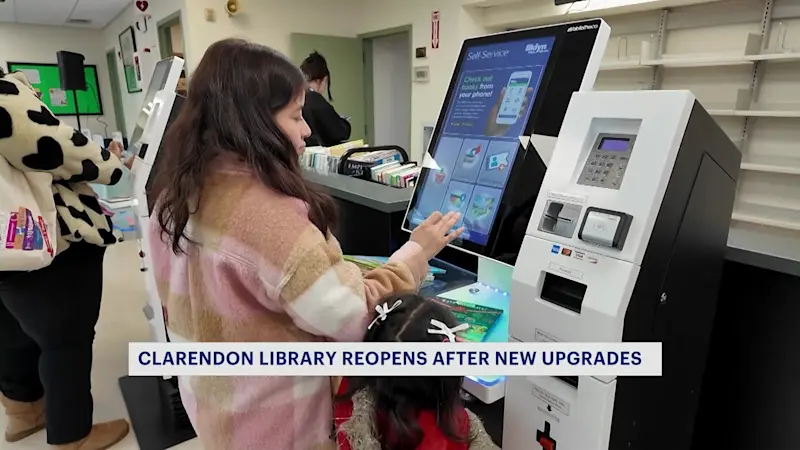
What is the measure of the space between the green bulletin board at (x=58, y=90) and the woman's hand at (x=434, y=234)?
373 inches

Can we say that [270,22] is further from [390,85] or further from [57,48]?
[57,48]

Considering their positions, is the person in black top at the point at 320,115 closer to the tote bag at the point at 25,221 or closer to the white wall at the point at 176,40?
the tote bag at the point at 25,221

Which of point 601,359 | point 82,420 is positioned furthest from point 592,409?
point 82,420

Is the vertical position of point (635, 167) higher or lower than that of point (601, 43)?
lower

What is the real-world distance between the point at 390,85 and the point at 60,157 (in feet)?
16.9

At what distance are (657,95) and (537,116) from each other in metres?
0.35

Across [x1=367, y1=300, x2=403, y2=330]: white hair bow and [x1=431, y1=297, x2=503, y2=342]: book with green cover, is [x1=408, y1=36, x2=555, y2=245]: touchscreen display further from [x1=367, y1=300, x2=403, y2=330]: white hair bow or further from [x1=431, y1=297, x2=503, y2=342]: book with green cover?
[x1=367, y1=300, x2=403, y2=330]: white hair bow

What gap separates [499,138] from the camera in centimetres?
126

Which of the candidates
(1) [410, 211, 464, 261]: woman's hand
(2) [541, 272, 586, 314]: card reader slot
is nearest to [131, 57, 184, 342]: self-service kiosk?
(1) [410, 211, 464, 261]: woman's hand

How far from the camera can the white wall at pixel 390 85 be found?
6250mm

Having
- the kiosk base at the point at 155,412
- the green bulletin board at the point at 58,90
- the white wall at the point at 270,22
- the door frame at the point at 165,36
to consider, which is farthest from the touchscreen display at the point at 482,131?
the green bulletin board at the point at 58,90

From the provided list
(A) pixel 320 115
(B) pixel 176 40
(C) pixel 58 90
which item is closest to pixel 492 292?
(A) pixel 320 115

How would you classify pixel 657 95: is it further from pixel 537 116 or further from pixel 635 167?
pixel 537 116

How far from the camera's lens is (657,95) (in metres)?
0.85
